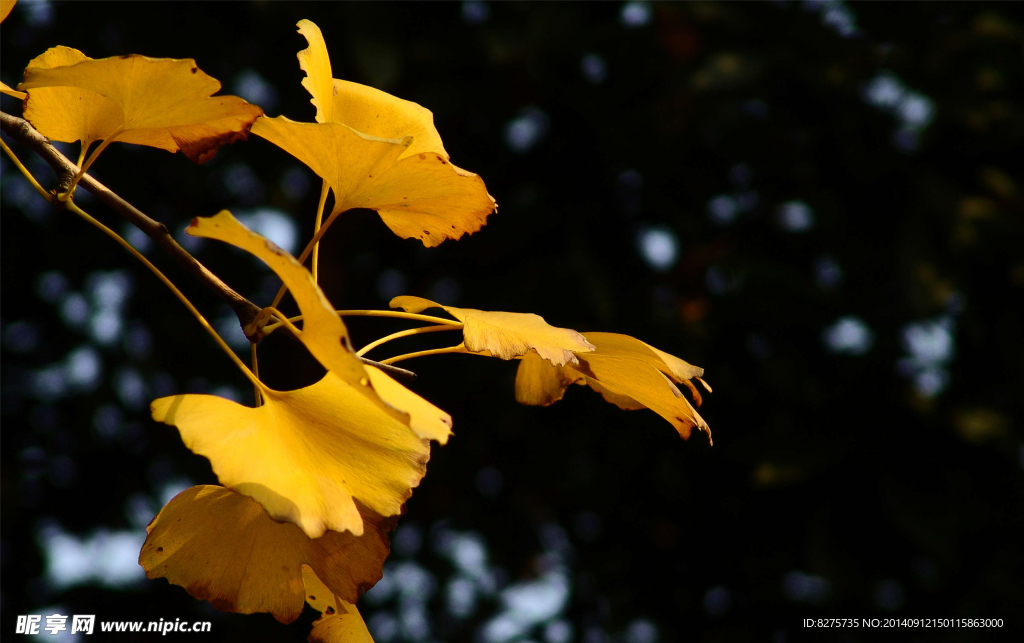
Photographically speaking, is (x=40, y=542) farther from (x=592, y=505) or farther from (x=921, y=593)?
(x=921, y=593)

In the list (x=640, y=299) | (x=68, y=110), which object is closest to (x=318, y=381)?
(x=68, y=110)

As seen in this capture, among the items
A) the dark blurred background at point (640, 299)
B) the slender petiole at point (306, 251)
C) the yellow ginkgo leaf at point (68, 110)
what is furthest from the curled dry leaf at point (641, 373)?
the dark blurred background at point (640, 299)

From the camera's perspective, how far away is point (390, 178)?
318mm

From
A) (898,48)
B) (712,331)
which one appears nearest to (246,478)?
(712,331)

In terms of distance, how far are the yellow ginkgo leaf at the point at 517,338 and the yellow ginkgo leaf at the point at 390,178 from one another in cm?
6

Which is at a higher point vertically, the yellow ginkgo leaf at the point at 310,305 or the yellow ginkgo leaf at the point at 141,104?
the yellow ginkgo leaf at the point at 141,104

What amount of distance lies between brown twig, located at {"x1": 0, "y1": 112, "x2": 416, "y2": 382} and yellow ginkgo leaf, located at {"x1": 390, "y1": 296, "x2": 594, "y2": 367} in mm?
28

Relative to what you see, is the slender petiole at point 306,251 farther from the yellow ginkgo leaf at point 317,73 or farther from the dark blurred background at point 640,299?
the dark blurred background at point 640,299

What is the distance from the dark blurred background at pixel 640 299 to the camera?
112 cm

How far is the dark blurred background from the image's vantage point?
3.67ft

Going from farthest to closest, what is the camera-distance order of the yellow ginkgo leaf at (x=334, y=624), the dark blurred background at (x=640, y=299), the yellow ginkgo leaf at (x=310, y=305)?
the dark blurred background at (x=640, y=299) → the yellow ginkgo leaf at (x=334, y=624) → the yellow ginkgo leaf at (x=310, y=305)

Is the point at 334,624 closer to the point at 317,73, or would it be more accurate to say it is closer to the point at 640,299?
the point at 317,73

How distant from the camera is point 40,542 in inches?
50.4

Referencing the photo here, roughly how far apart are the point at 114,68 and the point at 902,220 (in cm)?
115
